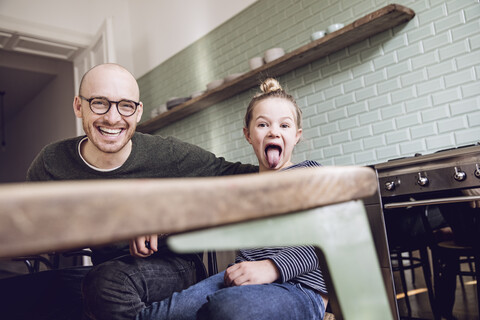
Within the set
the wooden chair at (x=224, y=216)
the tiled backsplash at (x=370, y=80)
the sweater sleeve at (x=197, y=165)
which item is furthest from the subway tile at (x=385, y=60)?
the wooden chair at (x=224, y=216)

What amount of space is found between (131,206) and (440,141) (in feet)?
7.83

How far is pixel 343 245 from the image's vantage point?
0.41 meters

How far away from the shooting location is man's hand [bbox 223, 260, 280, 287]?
87 cm

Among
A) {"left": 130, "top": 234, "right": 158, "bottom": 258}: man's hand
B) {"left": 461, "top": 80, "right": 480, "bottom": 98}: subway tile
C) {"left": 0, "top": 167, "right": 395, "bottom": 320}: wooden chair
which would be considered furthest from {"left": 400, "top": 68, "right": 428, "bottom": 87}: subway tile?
{"left": 0, "top": 167, "right": 395, "bottom": 320}: wooden chair

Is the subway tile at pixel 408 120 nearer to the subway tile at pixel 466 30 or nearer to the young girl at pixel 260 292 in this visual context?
the subway tile at pixel 466 30

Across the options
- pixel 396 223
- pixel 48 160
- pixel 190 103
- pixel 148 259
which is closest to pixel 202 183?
pixel 148 259

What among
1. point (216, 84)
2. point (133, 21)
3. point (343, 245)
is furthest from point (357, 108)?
point (133, 21)

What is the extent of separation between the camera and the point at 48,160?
153 centimetres

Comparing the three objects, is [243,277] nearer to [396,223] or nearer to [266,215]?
[266,215]

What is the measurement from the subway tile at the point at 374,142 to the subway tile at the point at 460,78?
1.63 ft

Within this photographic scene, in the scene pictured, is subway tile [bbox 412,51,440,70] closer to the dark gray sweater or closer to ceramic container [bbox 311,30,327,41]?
ceramic container [bbox 311,30,327,41]

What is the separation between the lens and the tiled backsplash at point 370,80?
7.29 feet

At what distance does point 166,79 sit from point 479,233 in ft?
11.8

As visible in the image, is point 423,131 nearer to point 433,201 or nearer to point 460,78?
point 460,78
